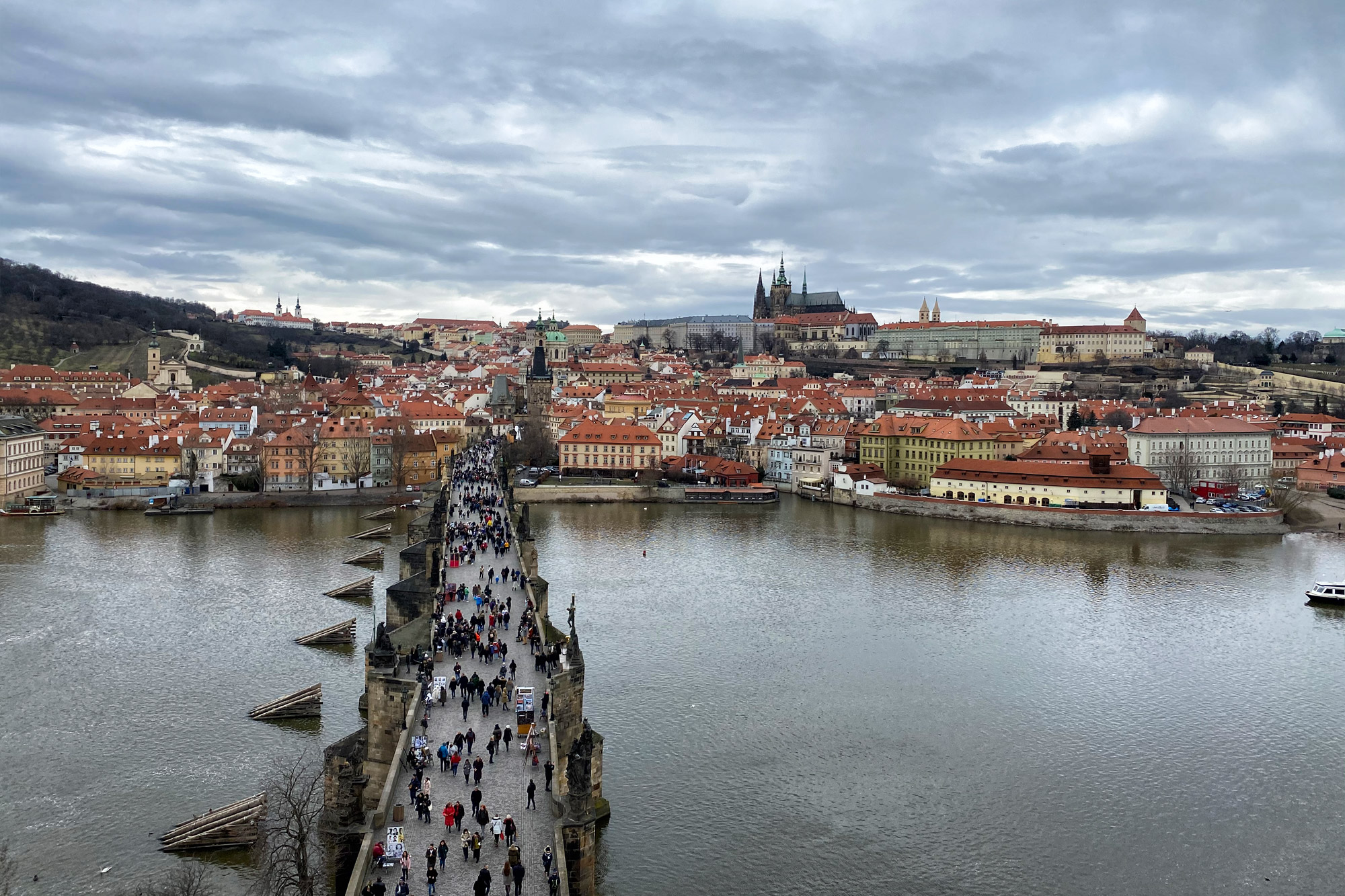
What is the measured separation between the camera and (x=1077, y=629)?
2252 centimetres

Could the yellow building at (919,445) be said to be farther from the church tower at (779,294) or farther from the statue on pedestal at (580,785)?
the church tower at (779,294)

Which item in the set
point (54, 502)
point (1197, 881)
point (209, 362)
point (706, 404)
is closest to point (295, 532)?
point (54, 502)

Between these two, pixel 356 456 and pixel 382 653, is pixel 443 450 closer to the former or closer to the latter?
pixel 356 456

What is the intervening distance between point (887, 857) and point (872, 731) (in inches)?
152

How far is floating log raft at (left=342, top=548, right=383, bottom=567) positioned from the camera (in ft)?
93.5

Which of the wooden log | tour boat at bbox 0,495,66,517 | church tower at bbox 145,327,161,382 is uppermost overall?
church tower at bbox 145,327,161,382

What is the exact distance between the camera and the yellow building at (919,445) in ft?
156

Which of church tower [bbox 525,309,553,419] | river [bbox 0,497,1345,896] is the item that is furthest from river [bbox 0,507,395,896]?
church tower [bbox 525,309,553,419]

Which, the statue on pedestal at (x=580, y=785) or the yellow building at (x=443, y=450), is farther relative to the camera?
the yellow building at (x=443, y=450)

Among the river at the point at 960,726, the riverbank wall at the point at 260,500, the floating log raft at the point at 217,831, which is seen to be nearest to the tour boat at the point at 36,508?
the riverbank wall at the point at 260,500

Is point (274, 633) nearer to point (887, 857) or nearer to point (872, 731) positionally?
point (872, 731)

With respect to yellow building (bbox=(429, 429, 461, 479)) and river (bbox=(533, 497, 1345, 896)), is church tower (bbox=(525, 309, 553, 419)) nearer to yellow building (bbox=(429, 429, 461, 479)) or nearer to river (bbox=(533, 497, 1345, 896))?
yellow building (bbox=(429, 429, 461, 479))

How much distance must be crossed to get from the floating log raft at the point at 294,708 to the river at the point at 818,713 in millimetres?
311

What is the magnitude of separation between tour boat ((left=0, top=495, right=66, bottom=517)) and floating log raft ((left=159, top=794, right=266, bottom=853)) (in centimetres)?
3046
